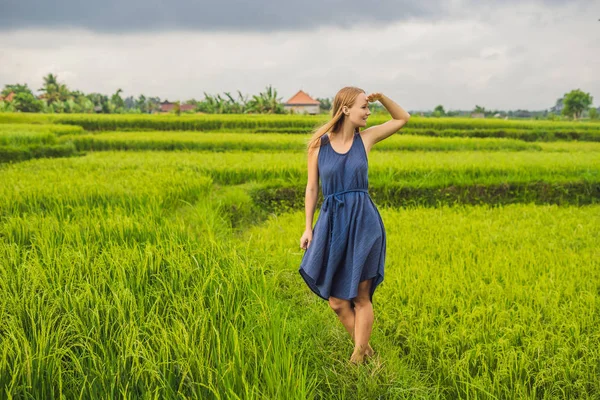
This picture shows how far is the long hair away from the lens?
2.19 meters

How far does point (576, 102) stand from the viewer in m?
59.5

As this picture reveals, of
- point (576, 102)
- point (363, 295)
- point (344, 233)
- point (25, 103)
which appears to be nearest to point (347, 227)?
point (344, 233)

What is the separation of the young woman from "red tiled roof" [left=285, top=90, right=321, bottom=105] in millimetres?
54692

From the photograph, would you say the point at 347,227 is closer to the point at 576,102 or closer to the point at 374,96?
the point at 374,96

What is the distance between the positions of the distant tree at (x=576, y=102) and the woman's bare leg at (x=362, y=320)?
65527 millimetres

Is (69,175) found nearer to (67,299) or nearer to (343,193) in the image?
(67,299)

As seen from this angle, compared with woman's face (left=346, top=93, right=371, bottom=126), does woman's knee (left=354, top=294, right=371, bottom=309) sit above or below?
below

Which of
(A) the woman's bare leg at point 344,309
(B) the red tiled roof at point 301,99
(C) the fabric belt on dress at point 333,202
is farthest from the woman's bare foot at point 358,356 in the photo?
(B) the red tiled roof at point 301,99

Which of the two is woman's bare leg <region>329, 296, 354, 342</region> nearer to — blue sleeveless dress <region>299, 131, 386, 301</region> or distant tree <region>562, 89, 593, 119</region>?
blue sleeveless dress <region>299, 131, 386, 301</region>

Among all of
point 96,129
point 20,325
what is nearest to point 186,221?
point 20,325

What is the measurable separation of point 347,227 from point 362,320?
44 cm

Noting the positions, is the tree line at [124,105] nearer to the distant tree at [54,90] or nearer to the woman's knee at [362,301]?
the distant tree at [54,90]

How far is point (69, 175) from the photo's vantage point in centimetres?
618

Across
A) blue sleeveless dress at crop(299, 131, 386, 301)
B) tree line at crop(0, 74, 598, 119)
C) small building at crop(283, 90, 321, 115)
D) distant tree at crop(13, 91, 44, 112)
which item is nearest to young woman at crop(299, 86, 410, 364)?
blue sleeveless dress at crop(299, 131, 386, 301)
